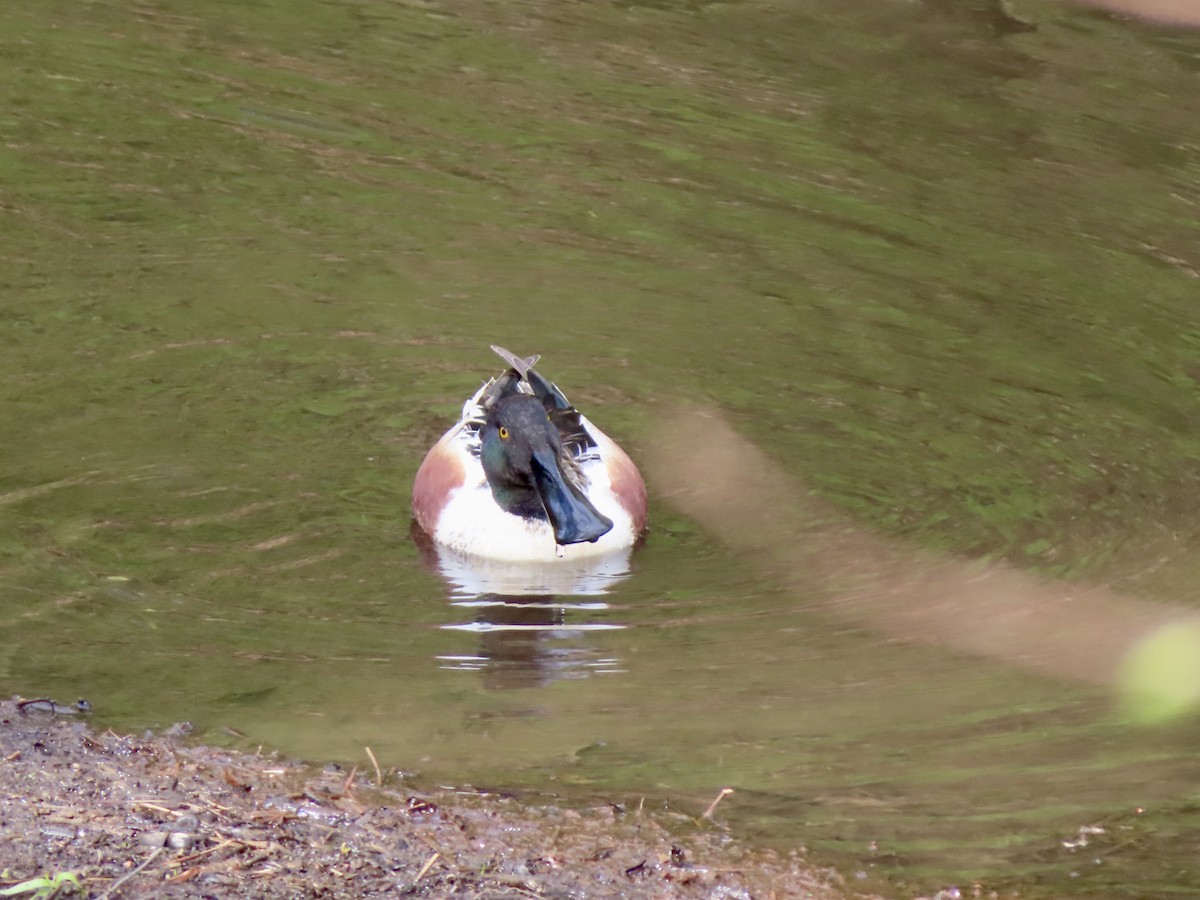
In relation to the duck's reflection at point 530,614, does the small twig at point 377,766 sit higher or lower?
higher

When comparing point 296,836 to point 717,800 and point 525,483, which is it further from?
point 525,483

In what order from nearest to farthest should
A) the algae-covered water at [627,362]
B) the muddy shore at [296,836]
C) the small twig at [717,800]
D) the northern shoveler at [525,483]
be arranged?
the muddy shore at [296,836], the small twig at [717,800], the algae-covered water at [627,362], the northern shoveler at [525,483]

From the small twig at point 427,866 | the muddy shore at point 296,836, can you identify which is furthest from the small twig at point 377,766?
the small twig at point 427,866

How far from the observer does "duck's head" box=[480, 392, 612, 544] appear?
7.16 metres

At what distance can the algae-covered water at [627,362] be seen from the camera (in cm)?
570

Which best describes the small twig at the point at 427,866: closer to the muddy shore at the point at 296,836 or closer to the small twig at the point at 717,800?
the muddy shore at the point at 296,836

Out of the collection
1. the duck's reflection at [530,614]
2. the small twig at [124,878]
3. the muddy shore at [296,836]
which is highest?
the small twig at [124,878]

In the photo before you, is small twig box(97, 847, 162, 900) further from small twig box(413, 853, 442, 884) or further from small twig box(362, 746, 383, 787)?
small twig box(362, 746, 383, 787)

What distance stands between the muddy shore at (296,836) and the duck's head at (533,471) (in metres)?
2.05

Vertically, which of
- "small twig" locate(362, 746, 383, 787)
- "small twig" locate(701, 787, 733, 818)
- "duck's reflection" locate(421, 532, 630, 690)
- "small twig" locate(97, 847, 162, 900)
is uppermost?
"small twig" locate(97, 847, 162, 900)

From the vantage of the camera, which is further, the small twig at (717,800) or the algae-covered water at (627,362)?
the algae-covered water at (627,362)

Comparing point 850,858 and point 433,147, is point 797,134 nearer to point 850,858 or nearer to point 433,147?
point 433,147

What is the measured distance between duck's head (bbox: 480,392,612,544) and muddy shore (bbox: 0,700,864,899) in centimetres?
205

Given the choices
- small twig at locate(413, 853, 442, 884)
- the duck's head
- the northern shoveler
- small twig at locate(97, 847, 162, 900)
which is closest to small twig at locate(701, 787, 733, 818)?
small twig at locate(413, 853, 442, 884)
